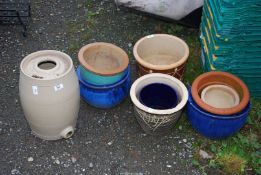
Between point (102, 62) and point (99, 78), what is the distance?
479 mm

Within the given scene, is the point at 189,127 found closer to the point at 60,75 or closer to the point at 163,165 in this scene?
the point at 163,165

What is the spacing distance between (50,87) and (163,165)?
1318mm

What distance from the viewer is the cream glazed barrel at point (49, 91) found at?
3.46m

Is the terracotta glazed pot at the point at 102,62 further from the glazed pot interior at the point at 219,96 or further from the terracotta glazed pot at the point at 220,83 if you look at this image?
the glazed pot interior at the point at 219,96

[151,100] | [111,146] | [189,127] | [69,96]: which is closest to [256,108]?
[189,127]

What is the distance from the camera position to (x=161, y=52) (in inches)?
181

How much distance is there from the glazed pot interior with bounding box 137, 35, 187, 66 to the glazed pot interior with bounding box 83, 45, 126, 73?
0.27 m

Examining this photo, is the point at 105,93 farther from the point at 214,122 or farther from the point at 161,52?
the point at 214,122

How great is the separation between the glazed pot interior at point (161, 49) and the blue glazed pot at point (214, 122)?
739 mm

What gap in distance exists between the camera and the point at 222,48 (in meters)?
3.95

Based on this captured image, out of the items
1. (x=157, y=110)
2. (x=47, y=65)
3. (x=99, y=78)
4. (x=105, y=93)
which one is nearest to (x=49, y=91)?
(x=47, y=65)

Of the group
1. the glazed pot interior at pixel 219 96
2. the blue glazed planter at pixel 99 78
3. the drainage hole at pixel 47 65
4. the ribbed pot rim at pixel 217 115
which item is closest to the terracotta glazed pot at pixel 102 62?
the blue glazed planter at pixel 99 78

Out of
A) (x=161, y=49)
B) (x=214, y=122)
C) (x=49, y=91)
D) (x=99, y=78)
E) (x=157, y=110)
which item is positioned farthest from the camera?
(x=161, y=49)

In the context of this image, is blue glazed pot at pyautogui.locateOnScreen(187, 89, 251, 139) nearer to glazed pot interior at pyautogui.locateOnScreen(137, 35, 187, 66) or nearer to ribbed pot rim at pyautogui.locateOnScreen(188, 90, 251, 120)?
ribbed pot rim at pyautogui.locateOnScreen(188, 90, 251, 120)
